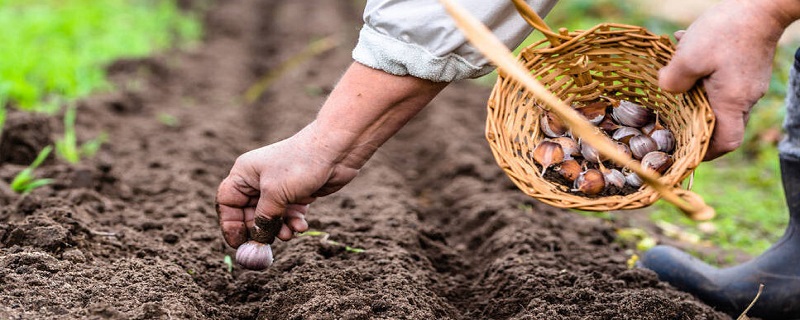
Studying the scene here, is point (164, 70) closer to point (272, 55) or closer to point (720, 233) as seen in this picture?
point (272, 55)

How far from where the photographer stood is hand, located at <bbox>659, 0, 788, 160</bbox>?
5.45 feet

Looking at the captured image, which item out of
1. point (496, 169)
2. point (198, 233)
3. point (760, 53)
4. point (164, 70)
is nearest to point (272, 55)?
point (164, 70)

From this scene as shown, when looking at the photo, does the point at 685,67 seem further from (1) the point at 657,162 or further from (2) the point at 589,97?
(2) the point at 589,97

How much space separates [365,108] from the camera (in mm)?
1894

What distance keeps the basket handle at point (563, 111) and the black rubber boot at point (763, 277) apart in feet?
3.00

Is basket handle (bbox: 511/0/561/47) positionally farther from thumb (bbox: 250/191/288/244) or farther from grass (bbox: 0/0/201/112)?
grass (bbox: 0/0/201/112)

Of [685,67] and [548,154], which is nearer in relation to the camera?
[685,67]

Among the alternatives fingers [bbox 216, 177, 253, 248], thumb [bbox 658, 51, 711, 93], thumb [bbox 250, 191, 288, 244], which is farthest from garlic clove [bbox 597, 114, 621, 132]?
fingers [bbox 216, 177, 253, 248]

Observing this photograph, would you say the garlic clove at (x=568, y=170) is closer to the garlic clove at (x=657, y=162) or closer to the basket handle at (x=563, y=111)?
the garlic clove at (x=657, y=162)

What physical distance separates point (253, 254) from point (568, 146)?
0.86 m

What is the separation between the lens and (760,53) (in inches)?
66.0

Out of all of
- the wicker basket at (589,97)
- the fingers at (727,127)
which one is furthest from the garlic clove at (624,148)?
the fingers at (727,127)

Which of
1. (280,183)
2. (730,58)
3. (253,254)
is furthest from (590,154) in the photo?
(253,254)

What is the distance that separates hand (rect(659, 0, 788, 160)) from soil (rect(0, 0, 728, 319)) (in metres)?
0.57
